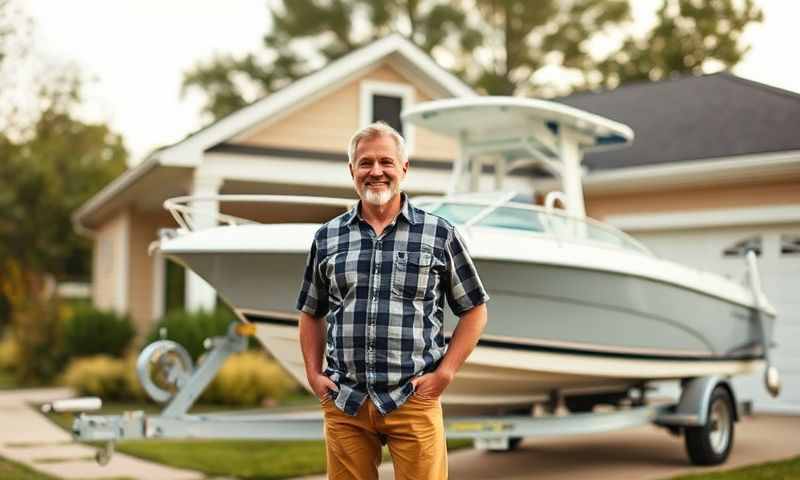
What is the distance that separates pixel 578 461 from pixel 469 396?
1891mm

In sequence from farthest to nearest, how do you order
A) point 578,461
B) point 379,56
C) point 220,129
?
point 379,56, point 220,129, point 578,461

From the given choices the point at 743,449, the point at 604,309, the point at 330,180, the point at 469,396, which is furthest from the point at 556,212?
the point at 330,180

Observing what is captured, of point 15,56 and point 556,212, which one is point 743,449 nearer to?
point 556,212

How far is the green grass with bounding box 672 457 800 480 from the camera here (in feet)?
24.0

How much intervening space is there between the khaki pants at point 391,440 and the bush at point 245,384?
904 cm

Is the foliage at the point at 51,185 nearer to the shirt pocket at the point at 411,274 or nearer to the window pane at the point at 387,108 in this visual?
the window pane at the point at 387,108

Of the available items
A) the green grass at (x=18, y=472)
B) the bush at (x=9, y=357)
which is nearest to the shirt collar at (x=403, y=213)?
the green grass at (x=18, y=472)

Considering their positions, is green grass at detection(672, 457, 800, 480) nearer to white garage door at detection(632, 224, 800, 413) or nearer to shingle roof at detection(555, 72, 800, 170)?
white garage door at detection(632, 224, 800, 413)

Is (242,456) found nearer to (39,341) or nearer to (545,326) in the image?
(545,326)

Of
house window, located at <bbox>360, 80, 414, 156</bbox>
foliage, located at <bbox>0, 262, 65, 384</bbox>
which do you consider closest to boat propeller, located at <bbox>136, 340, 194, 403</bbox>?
house window, located at <bbox>360, 80, 414, 156</bbox>

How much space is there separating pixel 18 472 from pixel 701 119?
398 inches

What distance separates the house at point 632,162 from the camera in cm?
1190

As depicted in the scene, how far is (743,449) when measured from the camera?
29.6 feet

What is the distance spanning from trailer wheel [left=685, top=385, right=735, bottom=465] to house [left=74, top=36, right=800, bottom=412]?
12.1 ft
